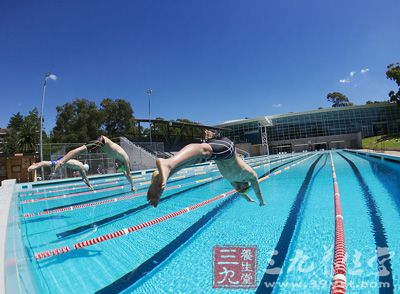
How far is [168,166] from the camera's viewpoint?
2000mm

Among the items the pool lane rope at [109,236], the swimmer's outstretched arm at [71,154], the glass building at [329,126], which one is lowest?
the pool lane rope at [109,236]

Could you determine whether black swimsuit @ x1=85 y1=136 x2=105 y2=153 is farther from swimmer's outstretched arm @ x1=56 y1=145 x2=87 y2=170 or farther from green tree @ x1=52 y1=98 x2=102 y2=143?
green tree @ x1=52 y1=98 x2=102 y2=143

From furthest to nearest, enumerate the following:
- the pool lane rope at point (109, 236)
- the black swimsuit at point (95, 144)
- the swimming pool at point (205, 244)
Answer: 1. the black swimsuit at point (95, 144)
2. the pool lane rope at point (109, 236)
3. the swimming pool at point (205, 244)

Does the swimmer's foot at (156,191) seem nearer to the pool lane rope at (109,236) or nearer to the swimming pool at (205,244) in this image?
the swimming pool at (205,244)

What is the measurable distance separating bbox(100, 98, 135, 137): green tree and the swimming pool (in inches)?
1815

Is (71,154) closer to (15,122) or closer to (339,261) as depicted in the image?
(339,261)

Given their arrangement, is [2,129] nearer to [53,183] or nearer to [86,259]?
[53,183]

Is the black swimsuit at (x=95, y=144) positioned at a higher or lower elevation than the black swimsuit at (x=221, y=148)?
higher

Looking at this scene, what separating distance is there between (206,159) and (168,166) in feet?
2.45

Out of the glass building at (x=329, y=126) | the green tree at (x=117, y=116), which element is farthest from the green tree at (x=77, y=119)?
the glass building at (x=329, y=126)

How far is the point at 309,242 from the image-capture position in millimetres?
4191

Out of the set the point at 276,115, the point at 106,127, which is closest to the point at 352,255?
the point at 106,127

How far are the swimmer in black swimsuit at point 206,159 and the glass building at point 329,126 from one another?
49.5 meters

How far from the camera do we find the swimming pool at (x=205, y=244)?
305cm
